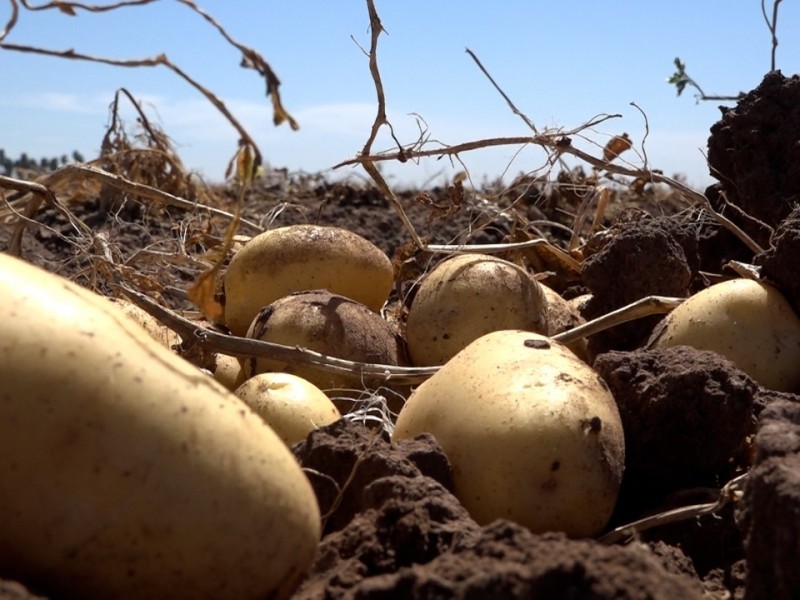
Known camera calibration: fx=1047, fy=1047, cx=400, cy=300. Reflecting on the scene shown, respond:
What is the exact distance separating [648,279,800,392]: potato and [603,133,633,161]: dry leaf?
1017 mm

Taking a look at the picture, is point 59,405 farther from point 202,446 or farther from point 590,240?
point 590,240

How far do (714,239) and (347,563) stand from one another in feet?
10.00

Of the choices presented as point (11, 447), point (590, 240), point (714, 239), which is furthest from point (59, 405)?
point (714, 239)

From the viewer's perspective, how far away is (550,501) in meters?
2.51

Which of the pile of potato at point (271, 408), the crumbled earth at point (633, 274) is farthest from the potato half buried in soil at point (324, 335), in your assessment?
the crumbled earth at point (633, 274)

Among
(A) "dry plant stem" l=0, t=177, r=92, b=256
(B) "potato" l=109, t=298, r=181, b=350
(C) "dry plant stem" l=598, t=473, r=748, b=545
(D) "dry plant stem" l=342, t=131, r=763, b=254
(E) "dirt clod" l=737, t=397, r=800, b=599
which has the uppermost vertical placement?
(D) "dry plant stem" l=342, t=131, r=763, b=254

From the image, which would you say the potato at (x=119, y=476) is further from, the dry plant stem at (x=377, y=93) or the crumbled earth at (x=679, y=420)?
the dry plant stem at (x=377, y=93)

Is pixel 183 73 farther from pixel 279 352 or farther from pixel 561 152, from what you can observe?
pixel 561 152

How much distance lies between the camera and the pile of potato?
1.76 m

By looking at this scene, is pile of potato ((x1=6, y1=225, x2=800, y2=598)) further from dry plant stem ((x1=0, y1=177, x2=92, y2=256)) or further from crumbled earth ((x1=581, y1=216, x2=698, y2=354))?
dry plant stem ((x1=0, y1=177, x2=92, y2=256))

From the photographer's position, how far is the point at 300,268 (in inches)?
145

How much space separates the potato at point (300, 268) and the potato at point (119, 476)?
1765 mm

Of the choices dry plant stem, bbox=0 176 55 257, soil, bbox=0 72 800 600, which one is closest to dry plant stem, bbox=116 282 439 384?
soil, bbox=0 72 800 600

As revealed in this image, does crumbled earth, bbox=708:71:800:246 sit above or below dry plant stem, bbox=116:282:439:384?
above
